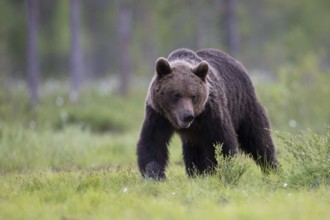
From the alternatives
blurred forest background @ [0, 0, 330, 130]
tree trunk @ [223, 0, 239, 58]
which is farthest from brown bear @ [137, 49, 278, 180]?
tree trunk @ [223, 0, 239, 58]

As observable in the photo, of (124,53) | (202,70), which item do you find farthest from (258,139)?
(124,53)

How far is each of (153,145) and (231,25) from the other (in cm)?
1311

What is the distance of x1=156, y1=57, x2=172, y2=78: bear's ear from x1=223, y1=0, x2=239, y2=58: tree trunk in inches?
498

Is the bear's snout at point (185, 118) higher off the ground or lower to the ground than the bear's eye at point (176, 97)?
lower

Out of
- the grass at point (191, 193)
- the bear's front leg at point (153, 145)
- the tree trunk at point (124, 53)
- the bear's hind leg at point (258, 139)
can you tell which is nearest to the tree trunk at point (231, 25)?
the tree trunk at point (124, 53)

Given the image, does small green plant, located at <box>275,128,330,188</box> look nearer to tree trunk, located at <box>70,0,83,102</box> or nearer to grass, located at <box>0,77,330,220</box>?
grass, located at <box>0,77,330,220</box>

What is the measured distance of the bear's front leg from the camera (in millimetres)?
6191

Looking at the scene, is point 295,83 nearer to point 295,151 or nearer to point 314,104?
point 314,104

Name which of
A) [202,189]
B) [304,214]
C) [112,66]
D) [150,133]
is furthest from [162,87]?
[112,66]

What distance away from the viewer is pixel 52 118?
15.2 m

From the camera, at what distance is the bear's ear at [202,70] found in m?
6.32

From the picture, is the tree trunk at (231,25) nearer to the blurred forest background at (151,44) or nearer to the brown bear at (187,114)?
the blurred forest background at (151,44)

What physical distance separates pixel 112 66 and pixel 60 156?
3825 cm

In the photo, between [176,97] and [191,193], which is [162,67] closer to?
[176,97]
